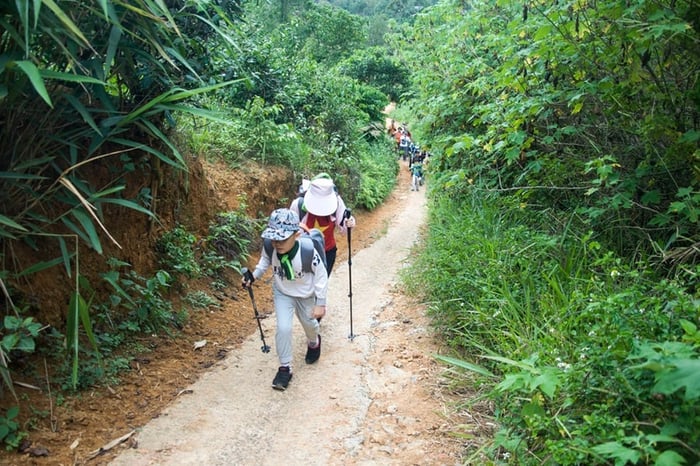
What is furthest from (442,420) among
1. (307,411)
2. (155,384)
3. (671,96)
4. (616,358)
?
(671,96)

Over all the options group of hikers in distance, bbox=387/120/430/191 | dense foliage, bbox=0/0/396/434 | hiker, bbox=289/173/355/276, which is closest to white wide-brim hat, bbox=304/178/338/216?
hiker, bbox=289/173/355/276

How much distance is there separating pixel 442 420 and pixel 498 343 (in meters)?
0.82

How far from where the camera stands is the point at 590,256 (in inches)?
179

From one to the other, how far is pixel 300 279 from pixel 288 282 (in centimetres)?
12

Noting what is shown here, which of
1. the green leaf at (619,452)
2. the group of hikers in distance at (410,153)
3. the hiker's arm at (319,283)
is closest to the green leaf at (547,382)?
the green leaf at (619,452)

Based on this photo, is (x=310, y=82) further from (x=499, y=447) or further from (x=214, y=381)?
(x=499, y=447)

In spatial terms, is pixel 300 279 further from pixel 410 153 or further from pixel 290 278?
pixel 410 153

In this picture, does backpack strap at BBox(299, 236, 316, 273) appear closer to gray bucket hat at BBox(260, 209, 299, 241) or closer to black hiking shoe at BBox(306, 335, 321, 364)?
gray bucket hat at BBox(260, 209, 299, 241)

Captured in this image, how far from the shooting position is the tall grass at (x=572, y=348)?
2.15 metres

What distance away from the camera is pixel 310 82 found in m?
12.8

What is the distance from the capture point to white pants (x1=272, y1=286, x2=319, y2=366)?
4.46 metres

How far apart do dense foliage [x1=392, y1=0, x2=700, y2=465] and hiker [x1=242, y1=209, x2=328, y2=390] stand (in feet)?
4.78

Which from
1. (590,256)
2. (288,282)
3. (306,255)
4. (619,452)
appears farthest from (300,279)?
(619,452)

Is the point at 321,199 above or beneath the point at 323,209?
above
